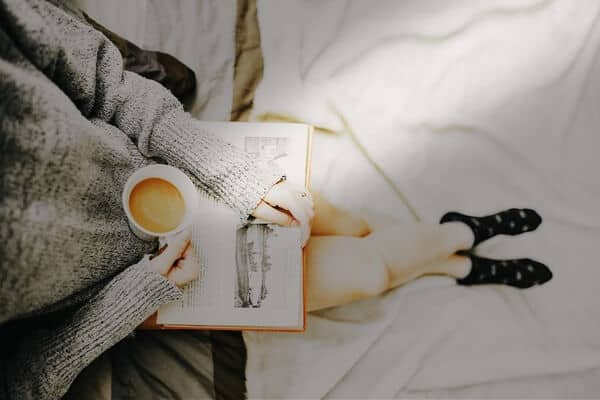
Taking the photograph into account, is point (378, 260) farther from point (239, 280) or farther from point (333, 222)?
point (239, 280)

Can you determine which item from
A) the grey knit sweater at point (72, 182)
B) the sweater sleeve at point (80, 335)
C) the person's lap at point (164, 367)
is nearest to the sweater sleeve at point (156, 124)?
the grey knit sweater at point (72, 182)

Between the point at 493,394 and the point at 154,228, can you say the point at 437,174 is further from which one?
the point at 154,228

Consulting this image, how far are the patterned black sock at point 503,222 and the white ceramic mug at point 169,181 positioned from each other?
0.44 m

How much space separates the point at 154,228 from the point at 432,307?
1.48 feet

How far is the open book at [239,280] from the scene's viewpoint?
68cm

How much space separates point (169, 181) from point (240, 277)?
15 cm

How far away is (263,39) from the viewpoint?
912mm

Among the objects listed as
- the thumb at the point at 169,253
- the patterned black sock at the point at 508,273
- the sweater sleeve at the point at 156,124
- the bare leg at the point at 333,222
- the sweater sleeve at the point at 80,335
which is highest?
the sweater sleeve at the point at 156,124

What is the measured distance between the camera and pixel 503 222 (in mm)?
Answer: 849

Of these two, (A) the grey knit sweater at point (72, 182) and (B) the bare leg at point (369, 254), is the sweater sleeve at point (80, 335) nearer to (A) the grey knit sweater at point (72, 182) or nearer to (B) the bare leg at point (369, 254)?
(A) the grey knit sweater at point (72, 182)

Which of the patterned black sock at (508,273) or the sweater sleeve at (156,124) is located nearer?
the sweater sleeve at (156,124)

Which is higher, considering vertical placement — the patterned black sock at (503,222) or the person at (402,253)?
the patterned black sock at (503,222)

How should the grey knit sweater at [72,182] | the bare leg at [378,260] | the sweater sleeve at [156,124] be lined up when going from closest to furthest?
the grey knit sweater at [72,182]
the sweater sleeve at [156,124]
the bare leg at [378,260]

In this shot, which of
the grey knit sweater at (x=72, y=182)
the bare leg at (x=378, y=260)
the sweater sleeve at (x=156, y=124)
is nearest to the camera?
the grey knit sweater at (x=72, y=182)
